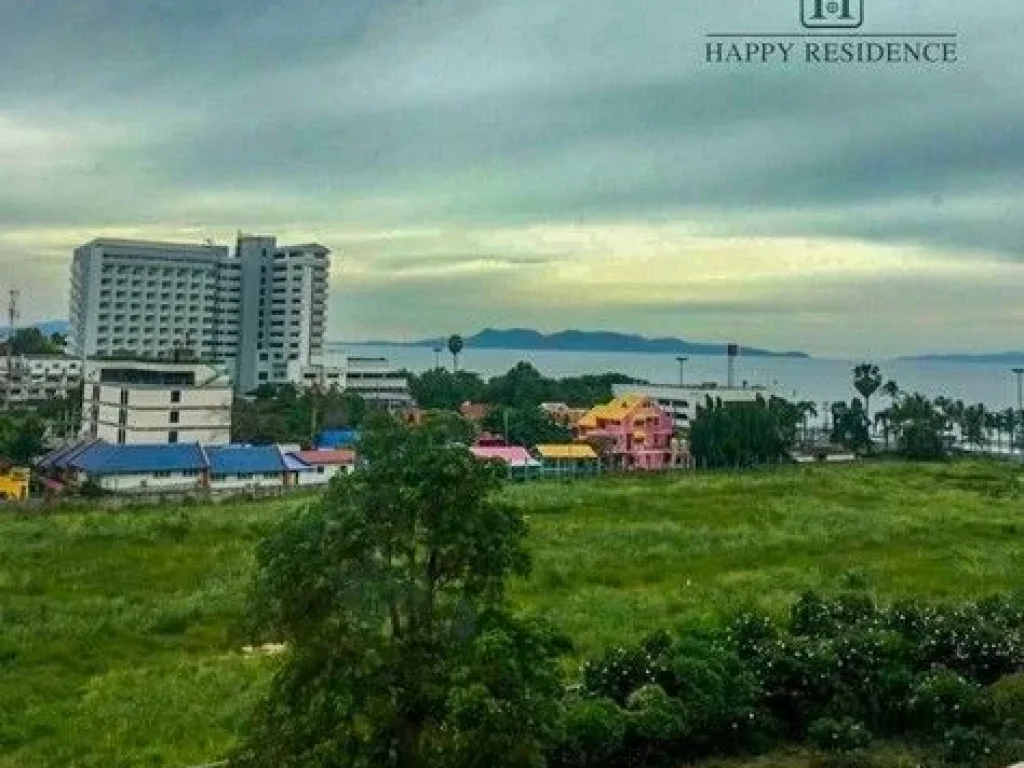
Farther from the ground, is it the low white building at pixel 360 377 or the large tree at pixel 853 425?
the low white building at pixel 360 377

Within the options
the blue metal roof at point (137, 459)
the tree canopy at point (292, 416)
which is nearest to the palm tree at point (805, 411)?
the tree canopy at point (292, 416)

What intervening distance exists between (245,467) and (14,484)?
7151mm

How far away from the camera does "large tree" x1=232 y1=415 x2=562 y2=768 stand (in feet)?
21.1

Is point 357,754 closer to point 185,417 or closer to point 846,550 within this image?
point 846,550

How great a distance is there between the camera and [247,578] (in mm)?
17750

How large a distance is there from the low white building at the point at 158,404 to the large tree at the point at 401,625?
3740cm

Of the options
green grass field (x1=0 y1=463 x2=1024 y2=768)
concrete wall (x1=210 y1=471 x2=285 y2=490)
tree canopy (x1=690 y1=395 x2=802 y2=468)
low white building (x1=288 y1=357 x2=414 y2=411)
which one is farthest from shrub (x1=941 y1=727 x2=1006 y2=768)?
low white building (x1=288 y1=357 x2=414 y2=411)

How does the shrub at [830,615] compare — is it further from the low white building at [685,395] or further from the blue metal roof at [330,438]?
the low white building at [685,395]

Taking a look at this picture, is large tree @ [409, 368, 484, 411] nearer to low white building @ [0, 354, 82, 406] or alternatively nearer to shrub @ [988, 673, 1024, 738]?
low white building @ [0, 354, 82, 406]

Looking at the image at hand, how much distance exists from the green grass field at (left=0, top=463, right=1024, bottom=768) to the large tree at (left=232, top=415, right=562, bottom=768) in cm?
82

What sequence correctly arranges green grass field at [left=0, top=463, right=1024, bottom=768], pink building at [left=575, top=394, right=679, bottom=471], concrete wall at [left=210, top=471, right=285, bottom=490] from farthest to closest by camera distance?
pink building at [left=575, top=394, right=679, bottom=471]
concrete wall at [left=210, top=471, right=285, bottom=490]
green grass field at [left=0, top=463, right=1024, bottom=768]

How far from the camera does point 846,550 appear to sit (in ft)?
72.3

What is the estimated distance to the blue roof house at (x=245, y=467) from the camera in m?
37.0

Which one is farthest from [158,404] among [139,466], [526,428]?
[526,428]
